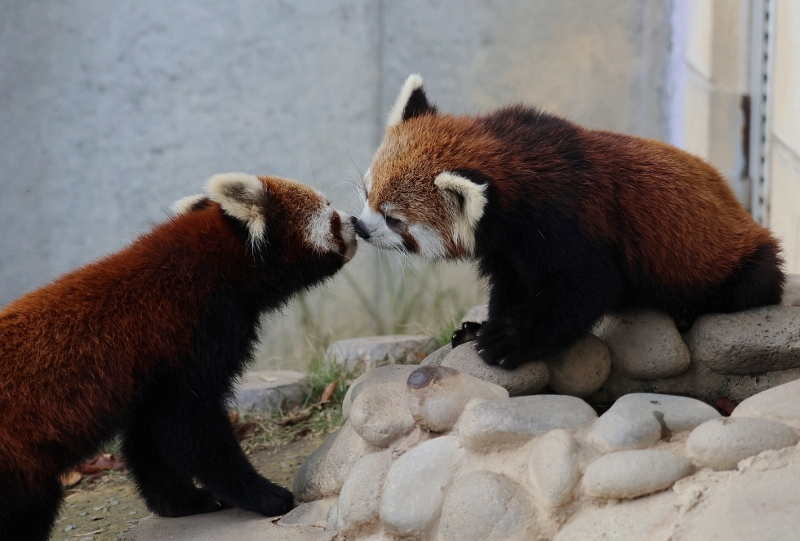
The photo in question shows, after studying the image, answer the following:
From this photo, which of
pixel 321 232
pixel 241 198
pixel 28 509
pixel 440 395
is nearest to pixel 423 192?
pixel 321 232

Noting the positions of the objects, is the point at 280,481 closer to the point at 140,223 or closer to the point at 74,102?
the point at 140,223

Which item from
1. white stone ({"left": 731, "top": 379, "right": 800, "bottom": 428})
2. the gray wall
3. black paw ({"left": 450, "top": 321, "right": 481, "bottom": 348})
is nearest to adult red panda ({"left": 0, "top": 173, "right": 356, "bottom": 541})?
black paw ({"left": 450, "top": 321, "right": 481, "bottom": 348})

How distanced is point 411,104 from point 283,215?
0.63 meters

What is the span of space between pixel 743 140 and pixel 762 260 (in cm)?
222

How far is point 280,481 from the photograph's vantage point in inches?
A: 136

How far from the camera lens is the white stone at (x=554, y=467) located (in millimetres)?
2170

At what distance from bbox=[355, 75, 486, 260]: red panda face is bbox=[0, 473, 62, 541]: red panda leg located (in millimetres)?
1266

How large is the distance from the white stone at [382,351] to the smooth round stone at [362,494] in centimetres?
187

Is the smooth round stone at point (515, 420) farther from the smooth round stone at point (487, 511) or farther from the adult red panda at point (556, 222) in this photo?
the adult red panda at point (556, 222)

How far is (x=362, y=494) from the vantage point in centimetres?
249

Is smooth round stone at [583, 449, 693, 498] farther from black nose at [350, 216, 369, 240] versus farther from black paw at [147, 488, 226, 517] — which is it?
black paw at [147, 488, 226, 517]

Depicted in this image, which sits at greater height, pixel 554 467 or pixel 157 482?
pixel 554 467

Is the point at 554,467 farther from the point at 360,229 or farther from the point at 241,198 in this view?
the point at 241,198

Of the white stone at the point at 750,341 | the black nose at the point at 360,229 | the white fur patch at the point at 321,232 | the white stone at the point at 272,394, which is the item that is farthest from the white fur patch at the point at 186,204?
the white stone at the point at 750,341
